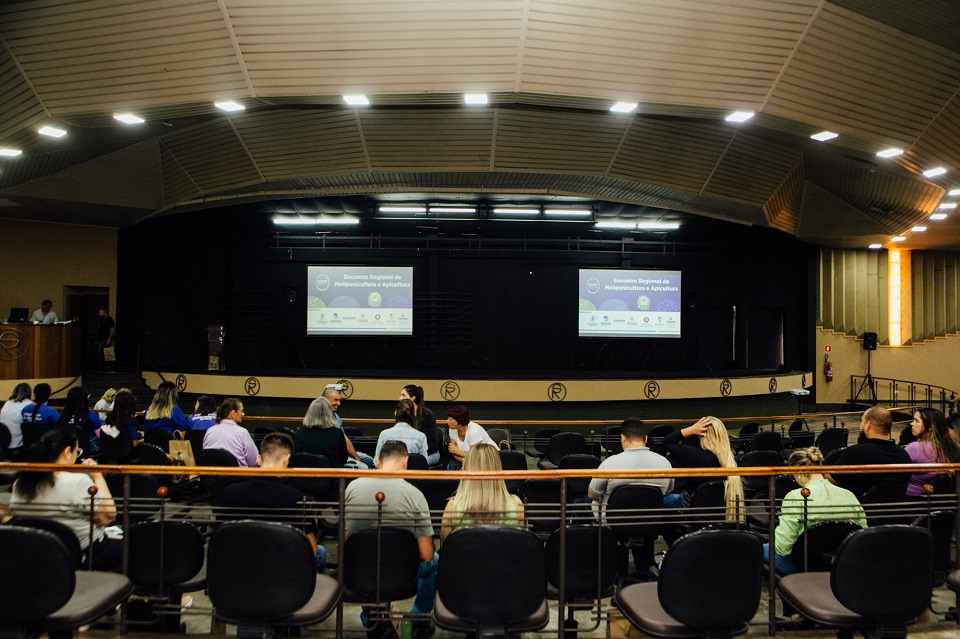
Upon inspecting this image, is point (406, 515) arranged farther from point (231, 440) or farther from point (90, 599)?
point (231, 440)

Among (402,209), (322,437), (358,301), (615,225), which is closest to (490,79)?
(322,437)

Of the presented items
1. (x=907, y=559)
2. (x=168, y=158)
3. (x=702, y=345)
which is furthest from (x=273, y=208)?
(x=907, y=559)

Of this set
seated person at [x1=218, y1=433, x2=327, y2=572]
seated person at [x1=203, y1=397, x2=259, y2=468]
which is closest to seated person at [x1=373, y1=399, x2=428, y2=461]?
seated person at [x1=203, y1=397, x2=259, y2=468]

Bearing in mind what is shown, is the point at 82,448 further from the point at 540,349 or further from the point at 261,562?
the point at 540,349

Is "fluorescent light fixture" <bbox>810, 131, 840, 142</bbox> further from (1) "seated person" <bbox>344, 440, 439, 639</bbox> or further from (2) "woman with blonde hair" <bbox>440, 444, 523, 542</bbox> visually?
(1) "seated person" <bbox>344, 440, 439, 639</bbox>

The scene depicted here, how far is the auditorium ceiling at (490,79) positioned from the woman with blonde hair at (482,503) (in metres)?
4.51

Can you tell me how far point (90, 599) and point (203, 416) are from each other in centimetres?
398

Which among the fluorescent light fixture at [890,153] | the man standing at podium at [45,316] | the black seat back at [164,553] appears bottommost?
the black seat back at [164,553]

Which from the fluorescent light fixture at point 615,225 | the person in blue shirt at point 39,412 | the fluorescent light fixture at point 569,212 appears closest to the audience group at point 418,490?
the person in blue shirt at point 39,412

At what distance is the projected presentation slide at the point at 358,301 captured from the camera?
14.1 m

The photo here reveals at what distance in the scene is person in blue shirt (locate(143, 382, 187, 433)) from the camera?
6027mm

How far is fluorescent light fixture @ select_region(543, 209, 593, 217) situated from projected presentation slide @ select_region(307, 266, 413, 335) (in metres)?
3.57

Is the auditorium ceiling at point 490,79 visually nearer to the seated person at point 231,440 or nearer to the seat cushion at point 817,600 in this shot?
the seated person at point 231,440

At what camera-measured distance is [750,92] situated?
653 cm
